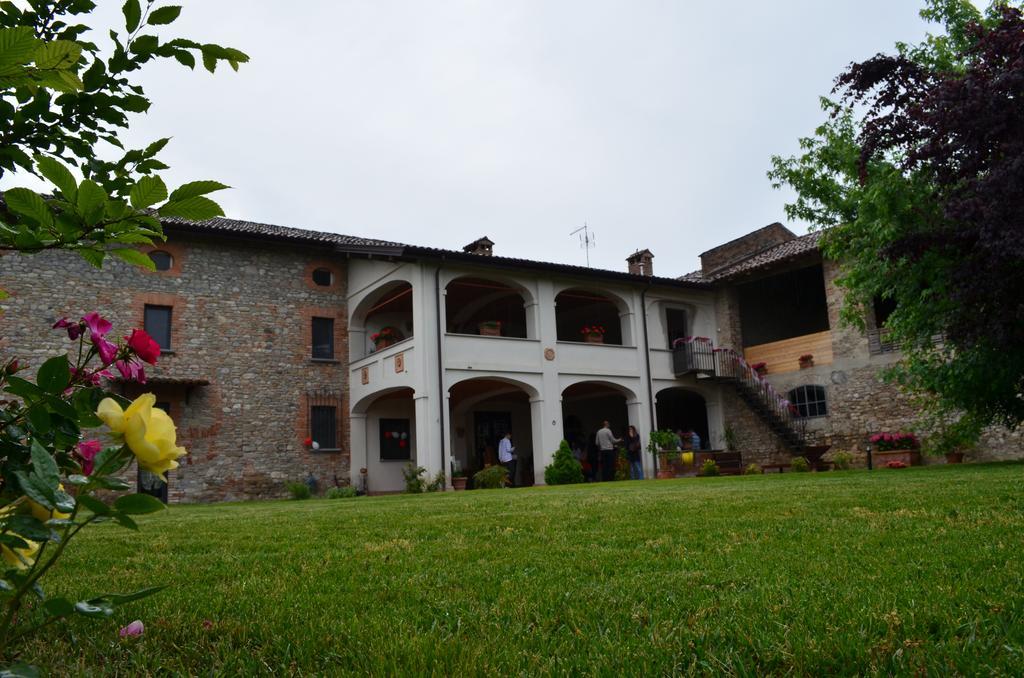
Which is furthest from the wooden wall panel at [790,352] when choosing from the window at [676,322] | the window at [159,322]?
the window at [159,322]

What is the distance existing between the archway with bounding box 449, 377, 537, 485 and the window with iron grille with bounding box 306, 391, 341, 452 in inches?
137

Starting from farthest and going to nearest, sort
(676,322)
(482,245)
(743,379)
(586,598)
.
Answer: (676,322) < (482,245) < (743,379) < (586,598)

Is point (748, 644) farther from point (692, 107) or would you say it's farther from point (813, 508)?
point (692, 107)

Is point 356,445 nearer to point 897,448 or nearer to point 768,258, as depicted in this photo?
point 768,258

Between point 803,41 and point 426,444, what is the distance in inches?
524

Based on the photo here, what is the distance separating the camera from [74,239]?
1.44 meters

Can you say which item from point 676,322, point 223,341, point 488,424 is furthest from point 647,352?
point 223,341

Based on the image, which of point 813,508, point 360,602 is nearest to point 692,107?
point 813,508

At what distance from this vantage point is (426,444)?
18.8 m

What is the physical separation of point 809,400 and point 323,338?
45.1 feet

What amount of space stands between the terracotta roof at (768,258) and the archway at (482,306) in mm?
5693

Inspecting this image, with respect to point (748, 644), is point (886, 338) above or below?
above

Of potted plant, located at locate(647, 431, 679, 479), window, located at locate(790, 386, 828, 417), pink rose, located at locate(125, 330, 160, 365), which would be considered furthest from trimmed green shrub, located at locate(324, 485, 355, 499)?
pink rose, located at locate(125, 330, 160, 365)

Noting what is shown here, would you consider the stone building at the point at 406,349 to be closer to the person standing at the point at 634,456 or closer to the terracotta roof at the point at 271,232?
the terracotta roof at the point at 271,232
